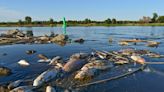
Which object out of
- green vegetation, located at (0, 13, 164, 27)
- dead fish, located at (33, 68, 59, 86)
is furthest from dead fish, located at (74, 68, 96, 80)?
green vegetation, located at (0, 13, 164, 27)

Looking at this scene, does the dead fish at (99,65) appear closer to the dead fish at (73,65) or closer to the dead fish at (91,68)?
the dead fish at (91,68)

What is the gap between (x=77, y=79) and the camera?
19875 mm

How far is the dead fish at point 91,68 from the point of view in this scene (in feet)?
65.8

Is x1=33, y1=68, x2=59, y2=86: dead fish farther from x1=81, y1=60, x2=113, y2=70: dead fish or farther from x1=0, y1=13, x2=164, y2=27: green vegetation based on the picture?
x1=0, y1=13, x2=164, y2=27: green vegetation

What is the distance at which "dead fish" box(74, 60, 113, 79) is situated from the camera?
2005cm

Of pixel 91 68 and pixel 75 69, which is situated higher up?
pixel 91 68

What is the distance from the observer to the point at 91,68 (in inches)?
840

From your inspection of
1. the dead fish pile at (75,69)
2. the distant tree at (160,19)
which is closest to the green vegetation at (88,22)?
the distant tree at (160,19)

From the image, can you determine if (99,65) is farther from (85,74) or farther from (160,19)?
(160,19)

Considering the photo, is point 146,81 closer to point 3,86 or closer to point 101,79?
point 101,79

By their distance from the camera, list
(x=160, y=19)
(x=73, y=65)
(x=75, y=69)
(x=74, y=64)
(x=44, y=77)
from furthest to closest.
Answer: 1. (x=160, y=19)
2. (x=74, y=64)
3. (x=73, y=65)
4. (x=75, y=69)
5. (x=44, y=77)

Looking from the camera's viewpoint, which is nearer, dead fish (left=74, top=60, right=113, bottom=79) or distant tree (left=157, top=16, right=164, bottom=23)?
dead fish (left=74, top=60, right=113, bottom=79)

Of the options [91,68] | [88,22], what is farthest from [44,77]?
[88,22]

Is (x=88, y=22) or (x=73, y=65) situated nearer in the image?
(x=73, y=65)
